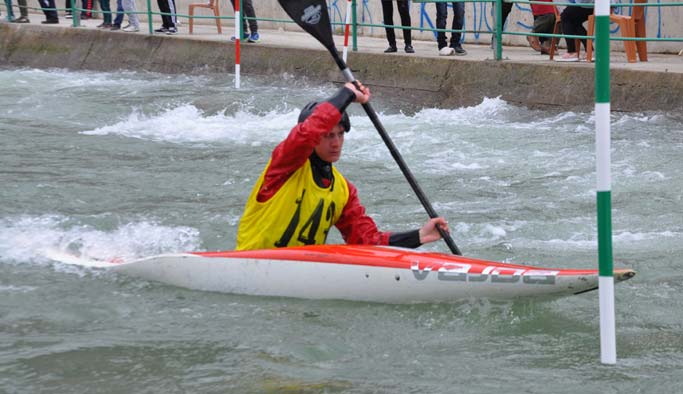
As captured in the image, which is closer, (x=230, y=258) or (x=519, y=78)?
(x=230, y=258)

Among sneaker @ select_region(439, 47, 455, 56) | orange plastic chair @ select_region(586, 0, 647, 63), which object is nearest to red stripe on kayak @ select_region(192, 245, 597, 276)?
orange plastic chair @ select_region(586, 0, 647, 63)

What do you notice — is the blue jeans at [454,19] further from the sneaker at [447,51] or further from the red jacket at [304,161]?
the red jacket at [304,161]

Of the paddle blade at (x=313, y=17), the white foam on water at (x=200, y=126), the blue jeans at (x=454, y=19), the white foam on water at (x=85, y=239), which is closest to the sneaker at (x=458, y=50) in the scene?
the blue jeans at (x=454, y=19)

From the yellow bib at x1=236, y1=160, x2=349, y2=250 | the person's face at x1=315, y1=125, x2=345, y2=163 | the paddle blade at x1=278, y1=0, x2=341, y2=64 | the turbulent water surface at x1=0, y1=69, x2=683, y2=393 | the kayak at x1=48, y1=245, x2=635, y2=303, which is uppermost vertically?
the paddle blade at x1=278, y1=0, x2=341, y2=64

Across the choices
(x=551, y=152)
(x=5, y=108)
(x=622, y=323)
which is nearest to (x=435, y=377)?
(x=622, y=323)

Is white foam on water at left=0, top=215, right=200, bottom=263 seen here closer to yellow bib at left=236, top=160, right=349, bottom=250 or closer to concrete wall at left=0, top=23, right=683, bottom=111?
yellow bib at left=236, top=160, right=349, bottom=250

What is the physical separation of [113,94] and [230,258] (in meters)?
8.83

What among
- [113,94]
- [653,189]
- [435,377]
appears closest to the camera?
[435,377]

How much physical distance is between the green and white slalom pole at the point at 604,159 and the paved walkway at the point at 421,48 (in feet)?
23.4

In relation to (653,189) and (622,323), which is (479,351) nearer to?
(622,323)

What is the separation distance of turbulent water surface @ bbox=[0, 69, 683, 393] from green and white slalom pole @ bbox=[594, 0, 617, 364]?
1.48 feet

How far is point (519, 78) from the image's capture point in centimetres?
1162

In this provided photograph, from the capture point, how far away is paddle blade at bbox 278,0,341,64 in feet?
19.6

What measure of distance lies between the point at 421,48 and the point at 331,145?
357 inches
